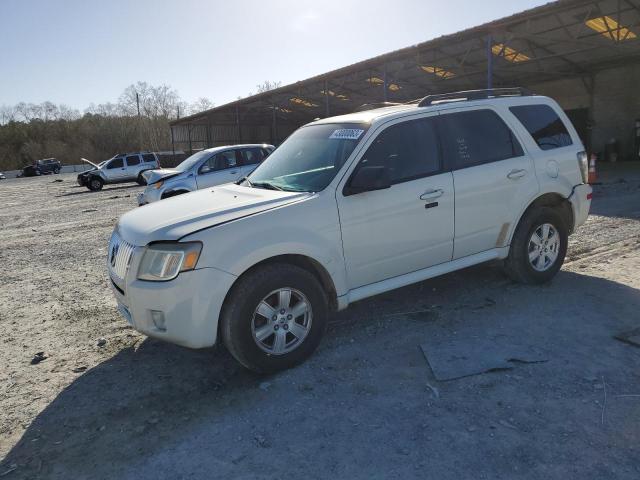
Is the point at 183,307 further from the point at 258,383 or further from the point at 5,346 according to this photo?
the point at 5,346

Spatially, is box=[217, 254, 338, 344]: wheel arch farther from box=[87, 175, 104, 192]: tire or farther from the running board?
box=[87, 175, 104, 192]: tire

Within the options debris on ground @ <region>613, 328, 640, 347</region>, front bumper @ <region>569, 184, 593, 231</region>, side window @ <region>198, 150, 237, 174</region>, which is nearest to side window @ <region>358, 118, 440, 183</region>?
front bumper @ <region>569, 184, 593, 231</region>

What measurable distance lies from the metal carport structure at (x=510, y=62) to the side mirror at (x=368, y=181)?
12.7 metres

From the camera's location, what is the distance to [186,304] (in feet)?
10.6

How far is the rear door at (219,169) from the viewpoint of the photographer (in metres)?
11.6

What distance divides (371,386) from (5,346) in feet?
11.5

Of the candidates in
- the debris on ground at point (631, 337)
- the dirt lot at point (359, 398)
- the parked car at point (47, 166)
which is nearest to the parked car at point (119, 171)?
the dirt lot at point (359, 398)

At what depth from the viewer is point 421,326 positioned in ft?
14.1

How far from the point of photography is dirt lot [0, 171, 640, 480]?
2.62 m

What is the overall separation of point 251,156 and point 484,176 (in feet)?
28.1

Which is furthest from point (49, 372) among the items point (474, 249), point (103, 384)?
point (474, 249)

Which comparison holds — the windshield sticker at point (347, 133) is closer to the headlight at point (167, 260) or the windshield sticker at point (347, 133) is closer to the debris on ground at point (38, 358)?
the headlight at point (167, 260)

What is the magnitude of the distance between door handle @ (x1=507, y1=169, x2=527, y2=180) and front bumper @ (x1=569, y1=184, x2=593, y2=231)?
0.79 meters

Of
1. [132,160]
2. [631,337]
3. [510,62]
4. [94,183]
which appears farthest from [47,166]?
[631,337]
